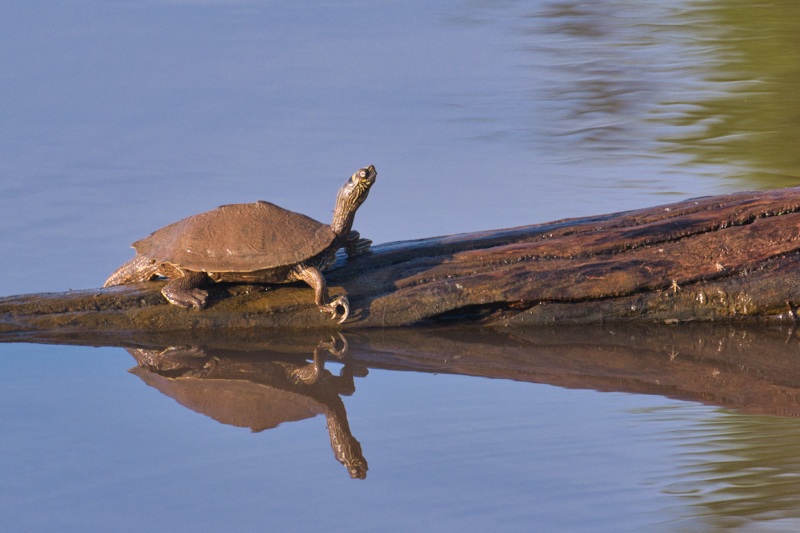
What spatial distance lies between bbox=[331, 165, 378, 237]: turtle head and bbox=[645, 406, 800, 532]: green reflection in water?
170 centimetres

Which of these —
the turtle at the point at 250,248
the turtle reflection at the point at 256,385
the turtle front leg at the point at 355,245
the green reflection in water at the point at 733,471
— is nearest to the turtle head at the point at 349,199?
the turtle at the point at 250,248

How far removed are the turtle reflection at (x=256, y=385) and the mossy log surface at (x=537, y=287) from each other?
0.75ft

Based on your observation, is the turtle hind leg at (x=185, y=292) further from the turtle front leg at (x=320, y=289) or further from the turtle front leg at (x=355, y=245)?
the turtle front leg at (x=355, y=245)

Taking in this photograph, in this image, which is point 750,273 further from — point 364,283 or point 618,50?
point 618,50

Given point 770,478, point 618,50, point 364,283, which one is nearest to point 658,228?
point 364,283

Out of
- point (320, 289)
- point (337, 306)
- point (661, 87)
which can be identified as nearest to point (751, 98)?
point (661, 87)

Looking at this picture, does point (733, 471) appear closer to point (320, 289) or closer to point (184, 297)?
point (320, 289)

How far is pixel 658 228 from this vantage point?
4.48 m

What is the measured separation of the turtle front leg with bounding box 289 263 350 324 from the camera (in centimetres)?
418

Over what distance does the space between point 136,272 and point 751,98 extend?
6.19 meters

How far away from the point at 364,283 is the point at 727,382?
1785 mm

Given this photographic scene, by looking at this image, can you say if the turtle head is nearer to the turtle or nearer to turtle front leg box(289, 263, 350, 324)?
the turtle

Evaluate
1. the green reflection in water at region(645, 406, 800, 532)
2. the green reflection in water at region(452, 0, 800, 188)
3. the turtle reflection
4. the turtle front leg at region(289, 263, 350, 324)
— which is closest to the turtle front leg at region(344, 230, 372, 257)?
the turtle front leg at region(289, 263, 350, 324)

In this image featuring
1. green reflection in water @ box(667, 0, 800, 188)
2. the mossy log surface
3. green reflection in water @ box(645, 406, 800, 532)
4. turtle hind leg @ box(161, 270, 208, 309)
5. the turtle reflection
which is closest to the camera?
green reflection in water @ box(645, 406, 800, 532)
